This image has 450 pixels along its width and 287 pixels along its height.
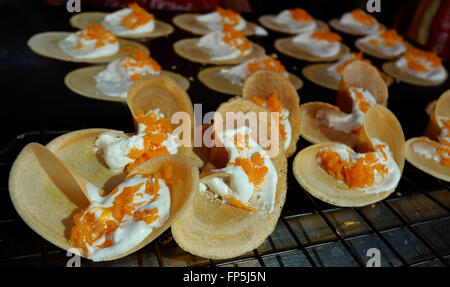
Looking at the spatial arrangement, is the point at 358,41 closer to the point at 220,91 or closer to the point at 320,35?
the point at 320,35

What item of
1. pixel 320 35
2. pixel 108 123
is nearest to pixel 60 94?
pixel 108 123

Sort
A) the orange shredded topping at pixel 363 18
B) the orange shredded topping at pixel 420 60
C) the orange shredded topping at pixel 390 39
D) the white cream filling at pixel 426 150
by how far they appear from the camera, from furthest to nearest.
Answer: the orange shredded topping at pixel 363 18 → the orange shredded topping at pixel 390 39 → the orange shredded topping at pixel 420 60 → the white cream filling at pixel 426 150

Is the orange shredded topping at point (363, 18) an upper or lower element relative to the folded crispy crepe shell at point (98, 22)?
upper

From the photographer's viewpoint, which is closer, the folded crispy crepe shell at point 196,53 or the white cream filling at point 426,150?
the white cream filling at point 426,150

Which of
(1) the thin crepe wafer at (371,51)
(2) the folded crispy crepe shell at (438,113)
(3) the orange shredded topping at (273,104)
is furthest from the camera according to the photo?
(1) the thin crepe wafer at (371,51)

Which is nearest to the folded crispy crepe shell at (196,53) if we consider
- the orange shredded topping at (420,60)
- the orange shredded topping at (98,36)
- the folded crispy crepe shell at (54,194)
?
the orange shredded topping at (98,36)

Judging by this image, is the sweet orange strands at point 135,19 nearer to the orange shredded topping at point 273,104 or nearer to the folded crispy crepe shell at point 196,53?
the folded crispy crepe shell at point 196,53
